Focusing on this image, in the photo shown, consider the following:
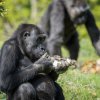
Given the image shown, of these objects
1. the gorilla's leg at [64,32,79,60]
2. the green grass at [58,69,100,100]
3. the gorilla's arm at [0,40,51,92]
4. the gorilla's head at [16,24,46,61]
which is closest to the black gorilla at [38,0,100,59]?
the gorilla's leg at [64,32,79,60]

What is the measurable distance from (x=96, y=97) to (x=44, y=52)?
1.70 meters

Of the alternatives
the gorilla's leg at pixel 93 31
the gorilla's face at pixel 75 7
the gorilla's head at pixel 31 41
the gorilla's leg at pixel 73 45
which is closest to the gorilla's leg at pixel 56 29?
the gorilla's face at pixel 75 7

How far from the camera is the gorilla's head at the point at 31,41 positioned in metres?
6.73

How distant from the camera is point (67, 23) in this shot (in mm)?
13398

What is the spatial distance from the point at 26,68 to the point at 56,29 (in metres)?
6.39

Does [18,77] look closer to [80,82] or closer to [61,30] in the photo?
[80,82]

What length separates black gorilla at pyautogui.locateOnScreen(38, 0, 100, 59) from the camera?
42.0 ft

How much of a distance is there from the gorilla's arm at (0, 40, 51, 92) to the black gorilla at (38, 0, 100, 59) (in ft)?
19.8

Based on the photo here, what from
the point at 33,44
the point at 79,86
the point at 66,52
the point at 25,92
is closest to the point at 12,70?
the point at 25,92

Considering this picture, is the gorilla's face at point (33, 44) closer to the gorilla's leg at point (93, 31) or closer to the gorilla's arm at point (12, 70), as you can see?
the gorilla's arm at point (12, 70)

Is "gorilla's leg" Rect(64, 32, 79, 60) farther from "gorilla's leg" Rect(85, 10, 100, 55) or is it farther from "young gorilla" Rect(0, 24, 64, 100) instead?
"young gorilla" Rect(0, 24, 64, 100)

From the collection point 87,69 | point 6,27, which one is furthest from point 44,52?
point 6,27

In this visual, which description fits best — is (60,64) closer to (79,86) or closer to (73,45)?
(79,86)

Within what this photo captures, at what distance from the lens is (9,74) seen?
641cm
